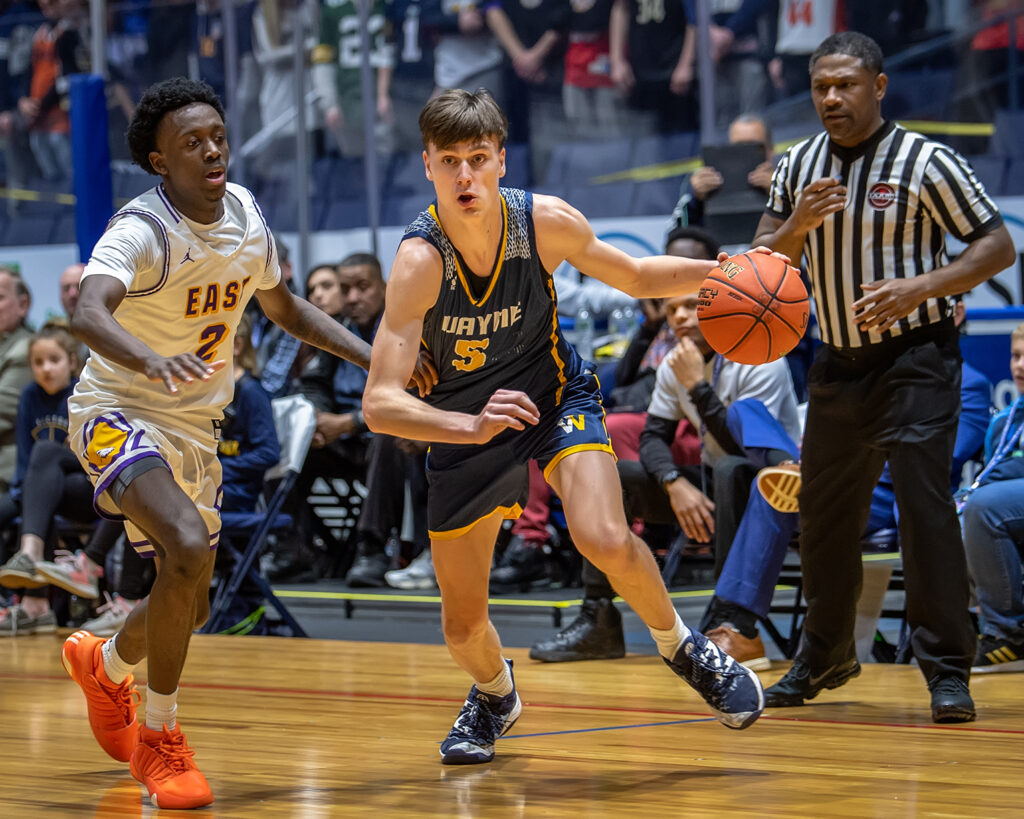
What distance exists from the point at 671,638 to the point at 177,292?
5.25ft

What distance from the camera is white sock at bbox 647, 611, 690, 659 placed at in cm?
374

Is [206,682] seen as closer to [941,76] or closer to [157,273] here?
[157,273]

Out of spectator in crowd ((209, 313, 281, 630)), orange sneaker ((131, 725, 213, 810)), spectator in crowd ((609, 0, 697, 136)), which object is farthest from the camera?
spectator in crowd ((609, 0, 697, 136))

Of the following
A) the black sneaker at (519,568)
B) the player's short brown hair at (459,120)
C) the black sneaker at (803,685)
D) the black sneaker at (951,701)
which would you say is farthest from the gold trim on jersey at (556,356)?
the black sneaker at (519,568)

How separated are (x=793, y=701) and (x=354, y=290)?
364 cm

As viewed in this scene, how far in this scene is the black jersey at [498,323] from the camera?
3.66 m

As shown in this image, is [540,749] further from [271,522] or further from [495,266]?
[271,522]

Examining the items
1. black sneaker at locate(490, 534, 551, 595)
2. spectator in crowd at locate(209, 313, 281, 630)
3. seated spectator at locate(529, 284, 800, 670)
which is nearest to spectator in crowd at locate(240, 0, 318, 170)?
spectator in crowd at locate(209, 313, 281, 630)

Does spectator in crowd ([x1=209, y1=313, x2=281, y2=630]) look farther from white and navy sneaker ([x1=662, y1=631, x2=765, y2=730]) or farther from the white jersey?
white and navy sneaker ([x1=662, y1=631, x2=765, y2=730])

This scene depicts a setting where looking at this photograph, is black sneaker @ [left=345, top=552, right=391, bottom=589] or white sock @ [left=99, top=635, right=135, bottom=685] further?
black sneaker @ [left=345, top=552, right=391, bottom=589]

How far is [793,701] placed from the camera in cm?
457

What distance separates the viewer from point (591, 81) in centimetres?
889

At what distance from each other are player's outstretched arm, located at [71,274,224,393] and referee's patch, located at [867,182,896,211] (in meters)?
2.09

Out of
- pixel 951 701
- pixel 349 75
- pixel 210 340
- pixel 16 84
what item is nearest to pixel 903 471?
pixel 951 701
